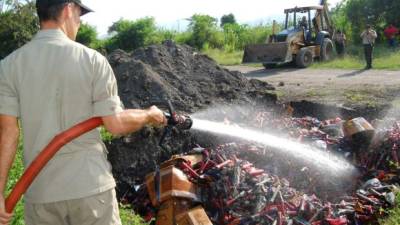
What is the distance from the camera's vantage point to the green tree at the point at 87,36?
30.6m

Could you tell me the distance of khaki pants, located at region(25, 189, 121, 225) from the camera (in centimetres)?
257

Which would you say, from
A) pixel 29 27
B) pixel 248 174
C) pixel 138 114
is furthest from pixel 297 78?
pixel 29 27

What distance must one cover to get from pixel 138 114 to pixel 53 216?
0.74 meters

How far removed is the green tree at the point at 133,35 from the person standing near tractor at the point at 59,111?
26.6m

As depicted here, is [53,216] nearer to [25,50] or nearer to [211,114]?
[25,50]

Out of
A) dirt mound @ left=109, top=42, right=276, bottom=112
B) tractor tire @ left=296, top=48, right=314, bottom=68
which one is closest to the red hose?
dirt mound @ left=109, top=42, right=276, bottom=112

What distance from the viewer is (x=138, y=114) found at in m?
2.71

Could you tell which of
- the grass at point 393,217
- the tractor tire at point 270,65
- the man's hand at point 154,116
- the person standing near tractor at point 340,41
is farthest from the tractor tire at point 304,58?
the man's hand at point 154,116

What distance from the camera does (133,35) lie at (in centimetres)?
2900

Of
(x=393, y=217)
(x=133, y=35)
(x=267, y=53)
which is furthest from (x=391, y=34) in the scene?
(x=393, y=217)

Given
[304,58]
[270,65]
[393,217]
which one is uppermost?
[304,58]

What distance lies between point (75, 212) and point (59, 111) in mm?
574

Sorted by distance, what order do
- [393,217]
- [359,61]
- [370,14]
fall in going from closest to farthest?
[393,217], [359,61], [370,14]

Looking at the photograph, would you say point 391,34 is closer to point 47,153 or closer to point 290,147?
point 290,147
